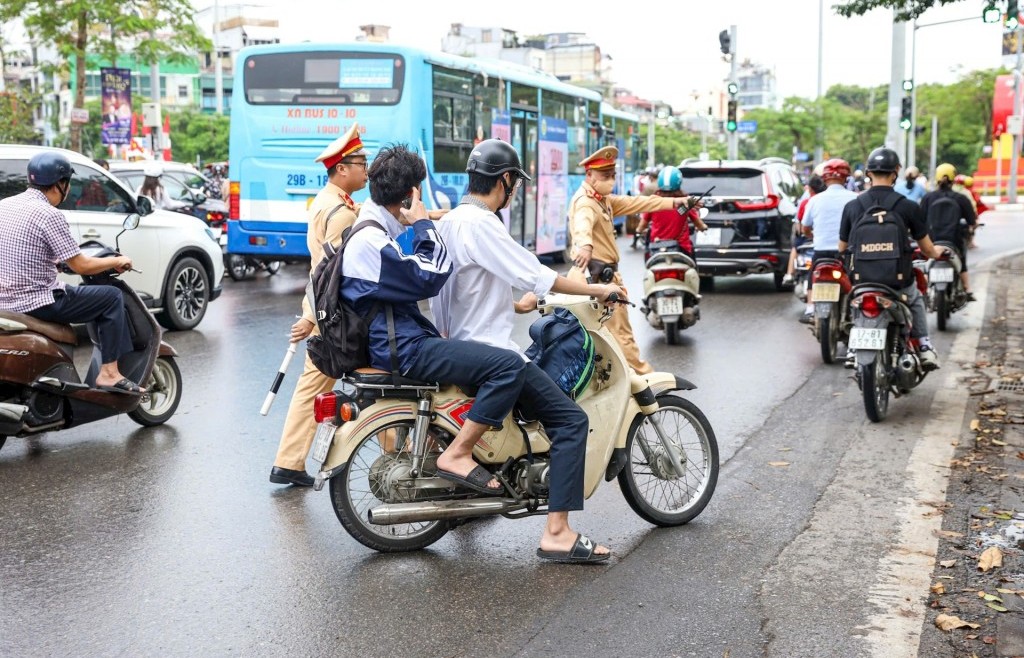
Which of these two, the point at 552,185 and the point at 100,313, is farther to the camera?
the point at 552,185

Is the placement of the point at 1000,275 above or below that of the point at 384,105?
below

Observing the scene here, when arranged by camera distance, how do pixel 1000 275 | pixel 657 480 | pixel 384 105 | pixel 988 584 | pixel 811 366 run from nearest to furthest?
pixel 988 584
pixel 657 480
pixel 811 366
pixel 384 105
pixel 1000 275

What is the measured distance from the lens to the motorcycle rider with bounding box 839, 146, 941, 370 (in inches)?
309

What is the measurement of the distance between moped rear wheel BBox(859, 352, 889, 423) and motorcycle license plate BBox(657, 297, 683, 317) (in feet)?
10.7

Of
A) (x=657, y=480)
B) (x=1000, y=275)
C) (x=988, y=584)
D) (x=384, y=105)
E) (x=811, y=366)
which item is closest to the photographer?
(x=988, y=584)

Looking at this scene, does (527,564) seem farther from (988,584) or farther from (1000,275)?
(1000,275)

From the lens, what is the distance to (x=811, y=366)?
10.1 m

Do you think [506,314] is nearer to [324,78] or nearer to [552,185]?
[324,78]

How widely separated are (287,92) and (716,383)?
28.6ft

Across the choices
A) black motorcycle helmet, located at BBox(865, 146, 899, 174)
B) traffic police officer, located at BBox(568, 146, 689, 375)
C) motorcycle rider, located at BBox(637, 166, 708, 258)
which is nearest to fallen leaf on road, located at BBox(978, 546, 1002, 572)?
black motorcycle helmet, located at BBox(865, 146, 899, 174)

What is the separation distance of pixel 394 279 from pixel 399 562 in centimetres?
121

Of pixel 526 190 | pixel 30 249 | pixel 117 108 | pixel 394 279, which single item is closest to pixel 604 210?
pixel 30 249

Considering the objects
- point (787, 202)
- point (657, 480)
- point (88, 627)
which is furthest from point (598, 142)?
point (88, 627)

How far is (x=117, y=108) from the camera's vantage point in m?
28.9
